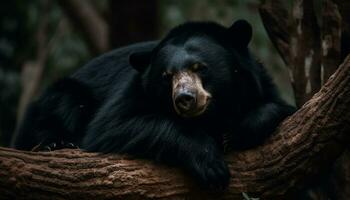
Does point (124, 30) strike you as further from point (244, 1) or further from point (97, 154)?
point (97, 154)

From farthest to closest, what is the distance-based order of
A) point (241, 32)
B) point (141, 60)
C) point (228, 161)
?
point (141, 60), point (241, 32), point (228, 161)

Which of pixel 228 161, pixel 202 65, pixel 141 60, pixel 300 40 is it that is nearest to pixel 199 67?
pixel 202 65

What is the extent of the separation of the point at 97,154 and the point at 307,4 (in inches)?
86.8

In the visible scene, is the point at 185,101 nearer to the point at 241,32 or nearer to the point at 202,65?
the point at 202,65

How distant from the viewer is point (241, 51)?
6266mm

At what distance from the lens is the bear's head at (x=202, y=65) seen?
5.86 m

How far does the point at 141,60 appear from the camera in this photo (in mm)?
6293

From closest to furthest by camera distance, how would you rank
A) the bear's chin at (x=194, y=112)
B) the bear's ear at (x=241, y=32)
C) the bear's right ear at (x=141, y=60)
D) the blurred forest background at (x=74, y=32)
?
the bear's chin at (x=194, y=112)
the bear's ear at (x=241, y=32)
the bear's right ear at (x=141, y=60)
the blurred forest background at (x=74, y=32)

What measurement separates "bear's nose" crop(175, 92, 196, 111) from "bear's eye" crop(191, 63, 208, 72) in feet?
1.48

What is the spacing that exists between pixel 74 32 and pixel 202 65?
8.99 meters

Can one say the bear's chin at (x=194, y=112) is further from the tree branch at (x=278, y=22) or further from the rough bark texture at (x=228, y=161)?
the tree branch at (x=278, y=22)

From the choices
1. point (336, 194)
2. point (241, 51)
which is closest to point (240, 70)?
point (241, 51)

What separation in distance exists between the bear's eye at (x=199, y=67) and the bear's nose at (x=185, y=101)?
451 millimetres

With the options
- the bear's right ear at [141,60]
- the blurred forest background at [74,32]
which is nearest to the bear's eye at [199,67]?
the bear's right ear at [141,60]
